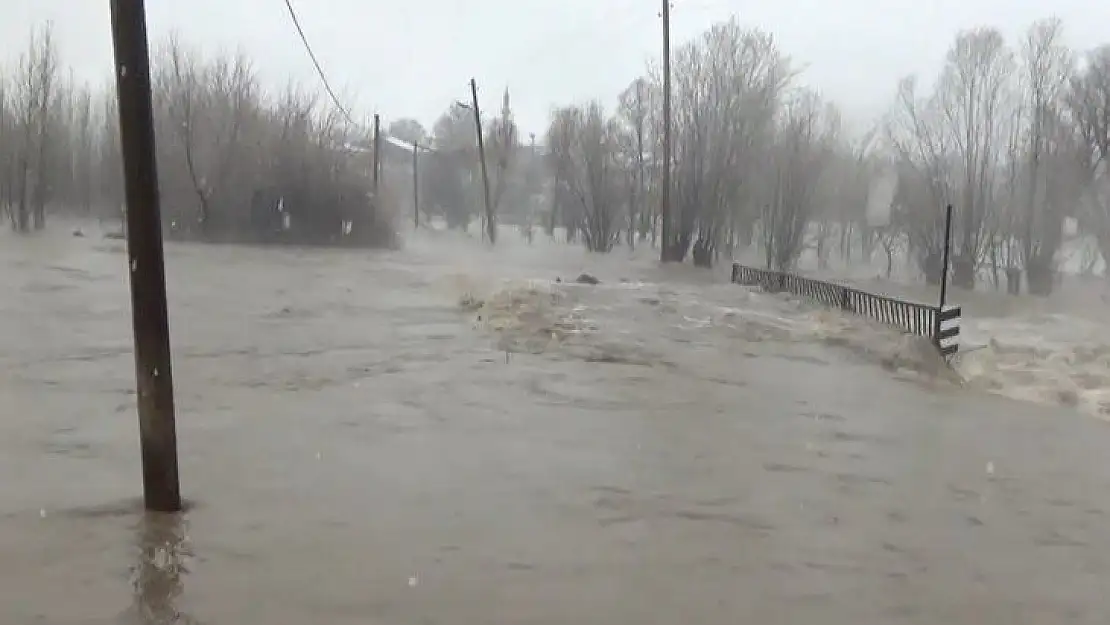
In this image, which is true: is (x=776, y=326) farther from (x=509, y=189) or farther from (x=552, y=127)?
(x=509, y=189)

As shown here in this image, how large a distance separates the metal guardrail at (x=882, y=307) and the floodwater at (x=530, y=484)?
2.62 meters

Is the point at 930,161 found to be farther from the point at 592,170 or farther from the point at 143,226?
the point at 143,226

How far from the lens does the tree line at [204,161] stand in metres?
38.6

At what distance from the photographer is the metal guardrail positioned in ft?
58.4

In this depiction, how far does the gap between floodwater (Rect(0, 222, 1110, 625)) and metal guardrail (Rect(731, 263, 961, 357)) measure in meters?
2.62

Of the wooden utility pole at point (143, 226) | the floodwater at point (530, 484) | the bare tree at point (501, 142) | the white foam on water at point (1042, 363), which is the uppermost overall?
the bare tree at point (501, 142)

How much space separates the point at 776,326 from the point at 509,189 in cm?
6377

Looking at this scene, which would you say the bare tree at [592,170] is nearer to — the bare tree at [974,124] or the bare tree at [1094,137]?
the bare tree at [974,124]

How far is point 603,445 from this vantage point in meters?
8.37

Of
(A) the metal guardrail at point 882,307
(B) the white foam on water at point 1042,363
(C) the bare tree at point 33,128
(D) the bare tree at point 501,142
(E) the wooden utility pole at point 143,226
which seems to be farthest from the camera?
(D) the bare tree at point 501,142

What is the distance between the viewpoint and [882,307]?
2020 centimetres

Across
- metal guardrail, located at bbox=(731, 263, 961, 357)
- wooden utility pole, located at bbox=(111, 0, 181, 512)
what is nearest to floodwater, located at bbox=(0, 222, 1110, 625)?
wooden utility pole, located at bbox=(111, 0, 181, 512)

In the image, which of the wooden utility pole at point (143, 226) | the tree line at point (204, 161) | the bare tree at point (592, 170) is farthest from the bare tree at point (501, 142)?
the wooden utility pole at point (143, 226)

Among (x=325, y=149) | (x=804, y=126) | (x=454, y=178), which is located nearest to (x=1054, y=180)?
(x=804, y=126)
